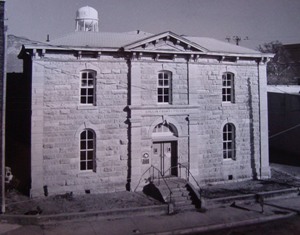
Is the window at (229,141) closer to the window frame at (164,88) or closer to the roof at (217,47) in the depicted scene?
the window frame at (164,88)

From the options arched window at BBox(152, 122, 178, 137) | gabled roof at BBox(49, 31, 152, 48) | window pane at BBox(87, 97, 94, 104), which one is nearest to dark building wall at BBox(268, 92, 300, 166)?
arched window at BBox(152, 122, 178, 137)

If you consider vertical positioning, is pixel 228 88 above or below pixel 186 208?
above

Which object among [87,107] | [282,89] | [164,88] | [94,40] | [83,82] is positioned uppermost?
[94,40]

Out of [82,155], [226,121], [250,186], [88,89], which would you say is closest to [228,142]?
[226,121]

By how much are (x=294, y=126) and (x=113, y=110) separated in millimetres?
18570

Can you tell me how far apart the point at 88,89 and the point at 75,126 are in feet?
7.32

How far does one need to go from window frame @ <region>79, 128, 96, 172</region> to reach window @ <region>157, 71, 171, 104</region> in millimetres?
4584

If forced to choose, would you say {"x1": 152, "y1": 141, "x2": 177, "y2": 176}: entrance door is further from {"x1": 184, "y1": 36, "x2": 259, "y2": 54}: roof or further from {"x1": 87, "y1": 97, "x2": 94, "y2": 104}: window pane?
{"x1": 184, "y1": 36, "x2": 259, "y2": 54}: roof

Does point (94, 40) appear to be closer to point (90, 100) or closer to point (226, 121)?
point (90, 100)

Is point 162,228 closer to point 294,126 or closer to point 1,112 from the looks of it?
point 1,112

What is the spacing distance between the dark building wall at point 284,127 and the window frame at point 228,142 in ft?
26.1

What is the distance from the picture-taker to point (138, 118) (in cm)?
1942

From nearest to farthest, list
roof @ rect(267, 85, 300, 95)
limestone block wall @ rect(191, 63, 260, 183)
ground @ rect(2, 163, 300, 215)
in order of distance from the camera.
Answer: ground @ rect(2, 163, 300, 215)
limestone block wall @ rect(191, 63, 260, 183)
roof @ rect(267, 85, 300, 95)

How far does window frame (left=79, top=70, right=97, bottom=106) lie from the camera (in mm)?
18875
